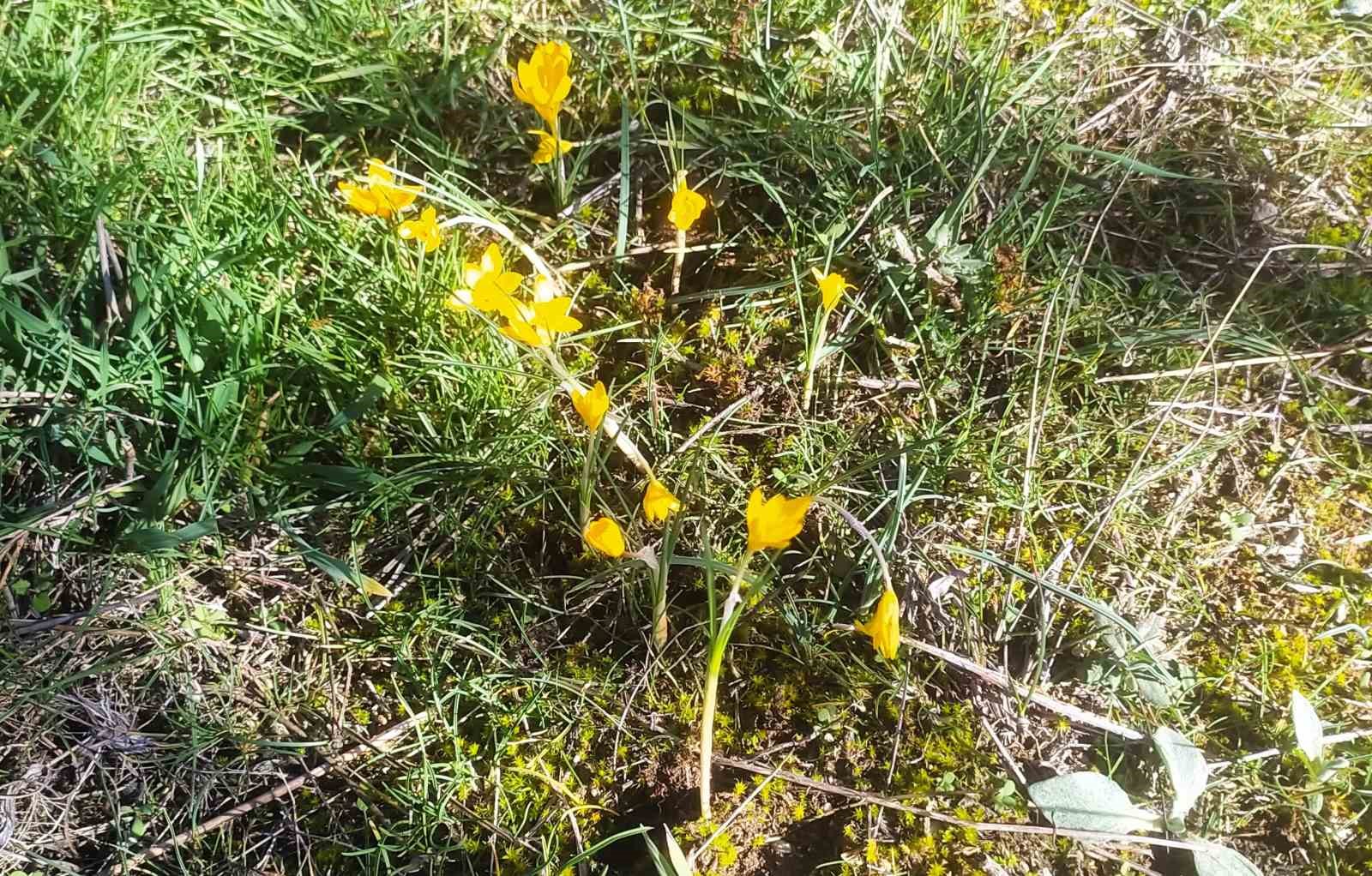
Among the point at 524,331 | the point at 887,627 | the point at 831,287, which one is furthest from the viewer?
the point at 831,287

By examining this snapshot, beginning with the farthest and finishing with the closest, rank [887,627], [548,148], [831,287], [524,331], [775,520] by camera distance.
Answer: [548,148], [831,287], [524,331], [887,627], [775,520]

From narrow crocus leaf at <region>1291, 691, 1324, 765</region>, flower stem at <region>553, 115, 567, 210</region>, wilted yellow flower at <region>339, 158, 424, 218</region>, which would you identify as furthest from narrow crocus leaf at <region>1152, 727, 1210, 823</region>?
wilted yellow flower at <region>339, 158, 424, 218</region>

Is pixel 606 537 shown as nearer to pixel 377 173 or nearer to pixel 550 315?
pixel 550 315

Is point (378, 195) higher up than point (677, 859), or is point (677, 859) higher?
point (378, 195)

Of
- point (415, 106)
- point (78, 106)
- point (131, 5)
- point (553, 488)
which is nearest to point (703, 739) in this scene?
point (553, 488)

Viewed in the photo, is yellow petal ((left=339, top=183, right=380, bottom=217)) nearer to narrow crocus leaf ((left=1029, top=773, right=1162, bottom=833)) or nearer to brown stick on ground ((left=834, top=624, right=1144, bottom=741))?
brown stick on ground ((left=834, top=624, right=1144, bottom=741))

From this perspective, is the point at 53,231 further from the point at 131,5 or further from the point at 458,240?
the point at 458,240

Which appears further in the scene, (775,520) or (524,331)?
(524,331)

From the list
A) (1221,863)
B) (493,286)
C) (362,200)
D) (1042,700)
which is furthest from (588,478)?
(1221,863)
